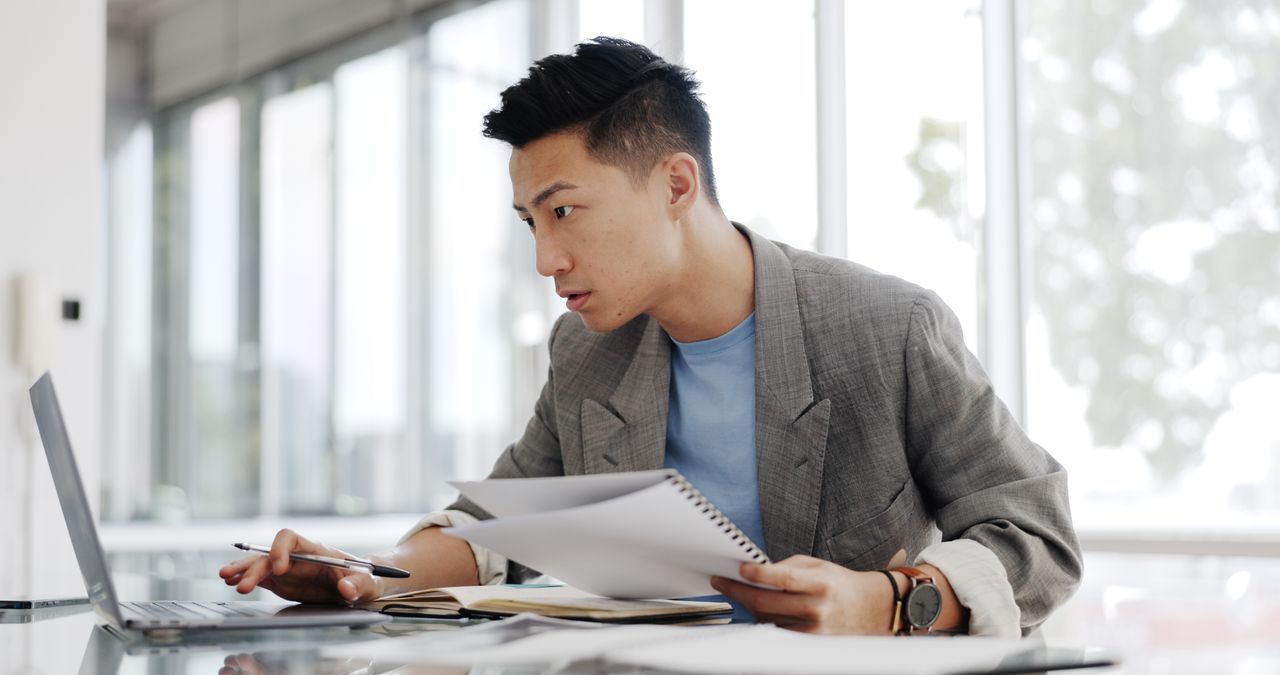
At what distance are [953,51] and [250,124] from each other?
2.37 m

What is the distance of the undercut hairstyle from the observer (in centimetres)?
154

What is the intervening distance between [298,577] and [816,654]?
658 millimetres

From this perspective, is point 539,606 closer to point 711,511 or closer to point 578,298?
point 711,511

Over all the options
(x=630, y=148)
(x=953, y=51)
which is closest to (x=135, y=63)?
(x=953, y=51)

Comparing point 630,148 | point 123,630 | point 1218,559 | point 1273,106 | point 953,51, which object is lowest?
point 1218,559

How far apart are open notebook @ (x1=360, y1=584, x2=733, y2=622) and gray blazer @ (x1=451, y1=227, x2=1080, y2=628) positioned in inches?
12.9

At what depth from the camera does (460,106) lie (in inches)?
190

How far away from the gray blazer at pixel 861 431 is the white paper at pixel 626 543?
1.11 ft

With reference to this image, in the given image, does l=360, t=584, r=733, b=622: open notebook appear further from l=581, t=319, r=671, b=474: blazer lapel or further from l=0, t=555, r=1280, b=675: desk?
l=581, t=319, r=671, b=474: blazer lapel

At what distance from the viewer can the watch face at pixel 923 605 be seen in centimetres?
106

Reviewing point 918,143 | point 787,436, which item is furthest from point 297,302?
point 787,436

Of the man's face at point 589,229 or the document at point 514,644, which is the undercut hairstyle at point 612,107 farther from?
the document at point 514,644

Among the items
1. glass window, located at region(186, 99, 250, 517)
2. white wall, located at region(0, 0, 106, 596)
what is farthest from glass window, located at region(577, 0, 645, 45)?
white wall, located at region(0, 0, 106, 596)

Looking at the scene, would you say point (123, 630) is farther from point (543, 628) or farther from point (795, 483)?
point (795, 483)
